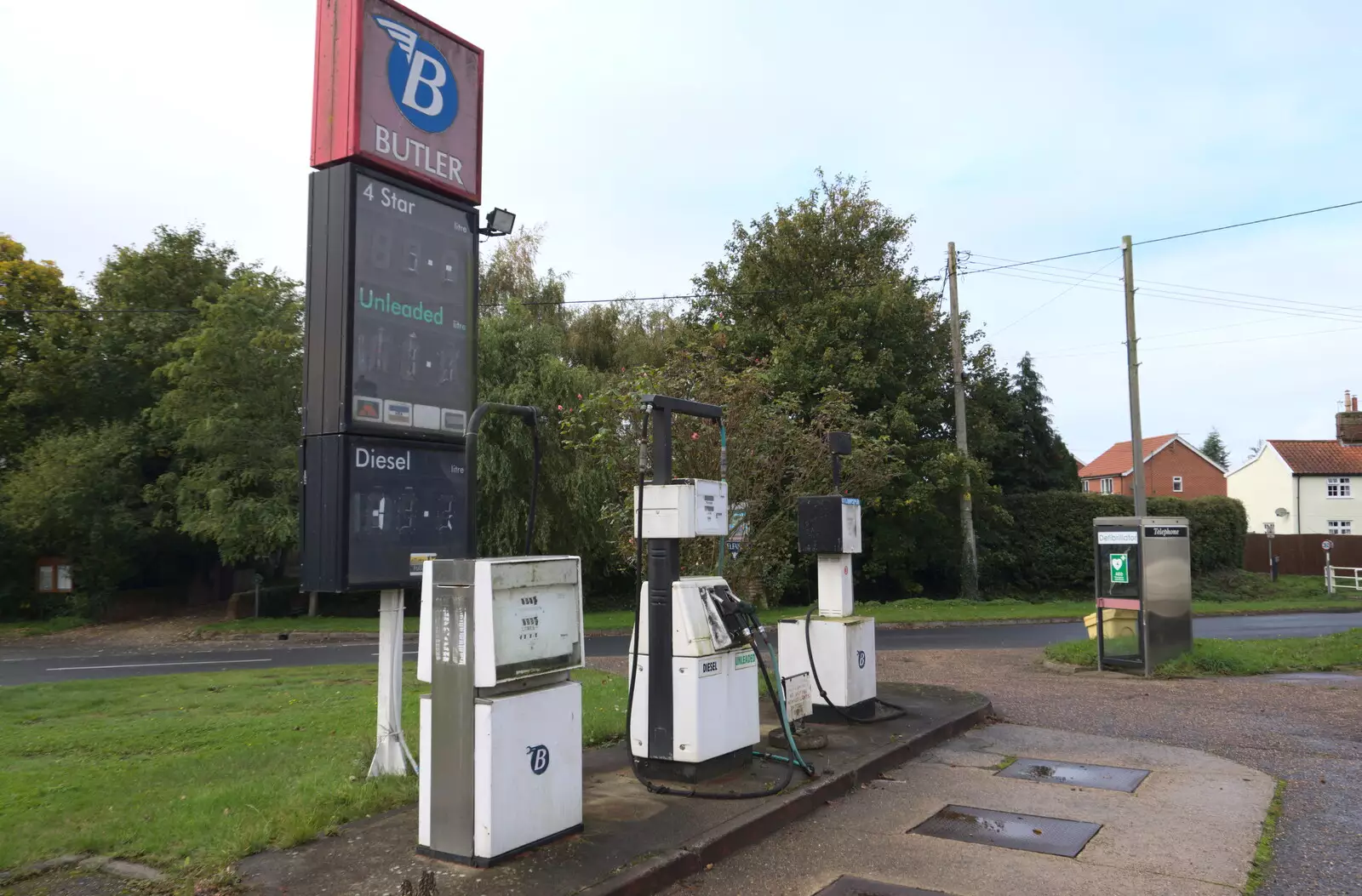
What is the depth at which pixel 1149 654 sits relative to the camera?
12312 millimetres

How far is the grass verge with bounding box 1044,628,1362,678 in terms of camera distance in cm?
1252

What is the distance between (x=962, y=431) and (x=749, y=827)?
2182cm

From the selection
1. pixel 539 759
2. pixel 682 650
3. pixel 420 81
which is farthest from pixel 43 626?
pixel 539 759

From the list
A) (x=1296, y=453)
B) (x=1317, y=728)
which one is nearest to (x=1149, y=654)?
(x=1317, y=728)

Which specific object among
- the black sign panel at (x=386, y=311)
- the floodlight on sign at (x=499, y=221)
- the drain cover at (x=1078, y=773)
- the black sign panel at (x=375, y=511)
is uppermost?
the floodlight on sign at (x=499, y=221)

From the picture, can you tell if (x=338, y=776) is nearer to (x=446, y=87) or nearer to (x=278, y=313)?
(x=446, y=87)

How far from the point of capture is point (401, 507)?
242 inches

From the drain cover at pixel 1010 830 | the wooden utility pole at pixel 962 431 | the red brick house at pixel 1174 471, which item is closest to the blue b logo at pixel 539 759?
the drain cover at pixel 1010 830

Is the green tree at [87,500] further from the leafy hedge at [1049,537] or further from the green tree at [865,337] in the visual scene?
the leafy hedge at [1049,537]

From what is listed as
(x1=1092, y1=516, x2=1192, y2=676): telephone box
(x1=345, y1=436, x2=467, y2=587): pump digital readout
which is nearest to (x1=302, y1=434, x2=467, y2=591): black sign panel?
(x1=345, y1=436, x2=467, y2=587): pump digital readout

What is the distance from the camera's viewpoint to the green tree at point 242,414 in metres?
23.3

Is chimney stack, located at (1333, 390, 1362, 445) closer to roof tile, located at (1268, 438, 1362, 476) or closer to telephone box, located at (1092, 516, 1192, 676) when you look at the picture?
roof tile, located at (1268, 438, 1362, 476)

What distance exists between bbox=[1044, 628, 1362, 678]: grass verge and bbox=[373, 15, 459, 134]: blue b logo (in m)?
10.9

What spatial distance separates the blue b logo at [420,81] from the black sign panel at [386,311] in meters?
0.56
